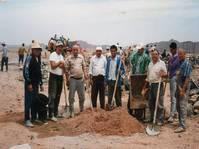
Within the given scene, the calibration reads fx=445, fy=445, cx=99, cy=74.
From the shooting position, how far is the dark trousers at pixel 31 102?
1120 cm

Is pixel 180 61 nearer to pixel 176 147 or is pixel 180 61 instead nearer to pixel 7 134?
pixel 176 147

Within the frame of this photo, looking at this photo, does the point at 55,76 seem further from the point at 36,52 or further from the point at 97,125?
the point at 97,125

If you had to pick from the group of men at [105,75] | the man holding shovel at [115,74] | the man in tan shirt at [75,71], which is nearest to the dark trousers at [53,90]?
the group of men at [105,75]

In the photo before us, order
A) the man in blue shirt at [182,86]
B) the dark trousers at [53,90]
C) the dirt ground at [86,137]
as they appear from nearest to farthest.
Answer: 1. the dirt ground at [86,137]
2. the man in blue shirt at [182,86]
3. the dark trousers at [53,90]

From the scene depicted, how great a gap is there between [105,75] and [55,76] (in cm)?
155

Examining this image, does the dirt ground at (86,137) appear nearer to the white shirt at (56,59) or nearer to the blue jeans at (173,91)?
the blue jeans at (173,91)

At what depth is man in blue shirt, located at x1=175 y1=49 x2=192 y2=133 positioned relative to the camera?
35.5 feet

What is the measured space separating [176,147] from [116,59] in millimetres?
3645

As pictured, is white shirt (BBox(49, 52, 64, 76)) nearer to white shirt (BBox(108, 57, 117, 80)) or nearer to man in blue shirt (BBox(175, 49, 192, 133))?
white shirt (BBox(108, 57, 117, 80))

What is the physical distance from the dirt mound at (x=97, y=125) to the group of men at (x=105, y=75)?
2.21 ft

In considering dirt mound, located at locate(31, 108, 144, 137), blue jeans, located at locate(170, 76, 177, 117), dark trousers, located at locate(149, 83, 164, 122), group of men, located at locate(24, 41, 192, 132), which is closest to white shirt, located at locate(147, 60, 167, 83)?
group of men, located at locate(24, 41, 192, 132)

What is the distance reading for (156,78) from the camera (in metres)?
11.2

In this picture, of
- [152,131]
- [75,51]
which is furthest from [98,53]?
[152,131]

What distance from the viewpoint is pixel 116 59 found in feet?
40.3
